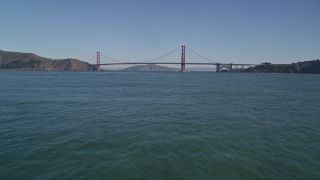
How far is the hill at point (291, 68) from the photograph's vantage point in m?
132

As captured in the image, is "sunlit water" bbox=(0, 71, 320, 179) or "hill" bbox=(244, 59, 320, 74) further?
"hill" bbox=(244, 59, 320, 74)

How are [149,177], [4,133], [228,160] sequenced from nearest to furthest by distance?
[149,177]
[228,160]
[4,133]

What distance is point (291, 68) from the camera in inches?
5876

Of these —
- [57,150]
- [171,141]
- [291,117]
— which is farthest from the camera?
[291,117]

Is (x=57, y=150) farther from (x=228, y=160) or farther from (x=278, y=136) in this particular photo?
(x=278, y=136)

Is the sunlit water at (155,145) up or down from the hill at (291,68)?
down

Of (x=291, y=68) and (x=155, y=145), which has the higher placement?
(x=291, y=68)

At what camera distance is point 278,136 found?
12.9m

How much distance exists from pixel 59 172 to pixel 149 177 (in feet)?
9.84

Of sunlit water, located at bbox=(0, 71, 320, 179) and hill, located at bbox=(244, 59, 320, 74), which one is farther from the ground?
hill, located at bbox=(244, 59, 320, 74)

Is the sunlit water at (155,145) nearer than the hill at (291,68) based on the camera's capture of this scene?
Yes

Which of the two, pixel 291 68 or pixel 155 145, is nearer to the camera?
pixel 155 145

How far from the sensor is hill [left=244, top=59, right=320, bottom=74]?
13231 cm

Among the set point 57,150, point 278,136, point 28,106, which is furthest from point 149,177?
point 28,106
